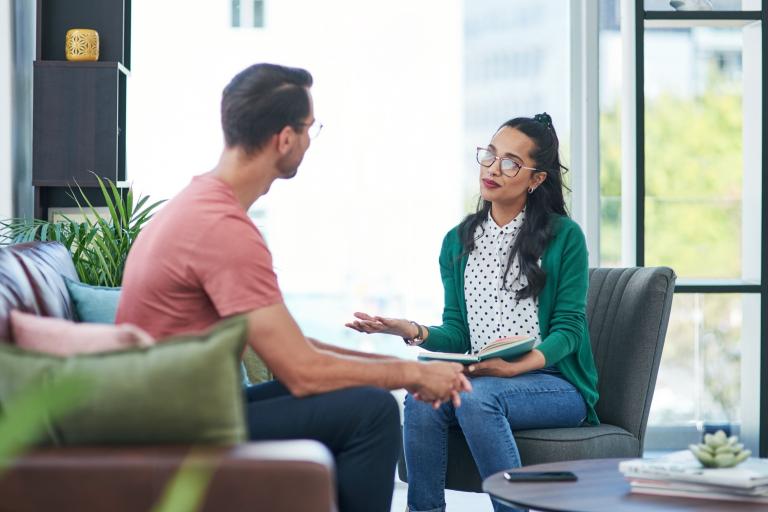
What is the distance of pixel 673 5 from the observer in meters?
3.82

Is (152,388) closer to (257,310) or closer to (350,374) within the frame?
(257,310)

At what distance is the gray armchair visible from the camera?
8.39 feet

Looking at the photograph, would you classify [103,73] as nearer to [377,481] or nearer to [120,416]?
[377,481]

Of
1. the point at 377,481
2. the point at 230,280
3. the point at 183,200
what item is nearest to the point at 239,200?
the point at 183,200

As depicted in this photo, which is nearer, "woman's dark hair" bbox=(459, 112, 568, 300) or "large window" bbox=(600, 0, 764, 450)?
"woman's dark hair" bbox=(459, 112, 568, 300)

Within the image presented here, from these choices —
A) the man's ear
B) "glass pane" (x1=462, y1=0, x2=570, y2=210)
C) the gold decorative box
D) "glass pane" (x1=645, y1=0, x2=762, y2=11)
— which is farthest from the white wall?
"glass pane" (x1=645, y1=0, x2=762, y2=11)

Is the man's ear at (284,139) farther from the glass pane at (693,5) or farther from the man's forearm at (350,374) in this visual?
the glass pane at (693,5)

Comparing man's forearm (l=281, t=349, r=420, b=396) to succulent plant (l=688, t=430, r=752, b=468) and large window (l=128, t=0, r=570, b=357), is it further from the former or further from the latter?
large window (l=128, t=0, r=570, b=357)

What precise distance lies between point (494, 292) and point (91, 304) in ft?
3.57

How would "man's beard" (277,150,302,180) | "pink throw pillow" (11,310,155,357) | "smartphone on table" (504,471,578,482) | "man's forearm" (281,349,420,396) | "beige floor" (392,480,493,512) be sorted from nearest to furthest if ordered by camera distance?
"pink throw pillow" (11,310,155,357)
"man's forearm" (281,349,420,396)
"smartphone on table" (504,471,578,482)
"man's beard" (277,150,302,180)
"beige floor" (392,480,493,512)

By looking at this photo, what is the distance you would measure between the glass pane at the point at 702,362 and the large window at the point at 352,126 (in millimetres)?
988

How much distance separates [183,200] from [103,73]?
2.06m

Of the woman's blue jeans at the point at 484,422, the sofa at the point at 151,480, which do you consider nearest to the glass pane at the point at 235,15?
the woman's blue jeans at the point at 484,422

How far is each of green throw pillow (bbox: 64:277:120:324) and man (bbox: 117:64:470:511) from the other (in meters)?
0.51
